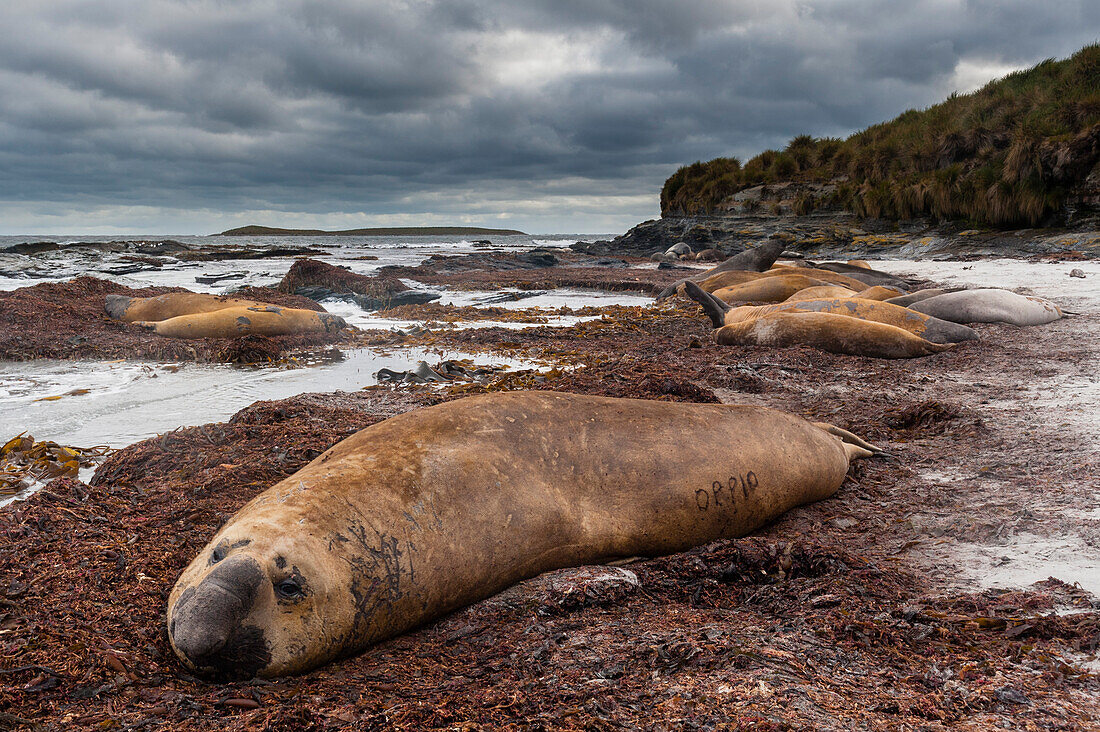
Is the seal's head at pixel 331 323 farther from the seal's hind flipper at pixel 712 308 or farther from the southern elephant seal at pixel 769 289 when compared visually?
the southern elephant seal at pixel 769 289

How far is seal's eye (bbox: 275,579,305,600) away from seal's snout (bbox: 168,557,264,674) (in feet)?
0.23

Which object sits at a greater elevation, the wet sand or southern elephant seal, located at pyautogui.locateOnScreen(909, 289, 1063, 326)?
southern elephant seal, located at pyautogui.locateOnScreen(909, 289, 1063, 326)

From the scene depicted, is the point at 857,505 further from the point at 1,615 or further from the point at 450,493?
the point at 1,615

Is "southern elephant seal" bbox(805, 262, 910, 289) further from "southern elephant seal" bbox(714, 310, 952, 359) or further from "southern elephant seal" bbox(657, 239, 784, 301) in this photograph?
"southern elephant seal" bbox(714, 310, 952, 359)

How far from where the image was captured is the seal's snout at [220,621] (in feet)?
6.45

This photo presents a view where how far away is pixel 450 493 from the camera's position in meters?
2.58

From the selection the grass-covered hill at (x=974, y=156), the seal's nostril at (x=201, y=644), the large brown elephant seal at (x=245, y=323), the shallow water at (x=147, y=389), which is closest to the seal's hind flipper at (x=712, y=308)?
the shallow water at (x=147, y=389)

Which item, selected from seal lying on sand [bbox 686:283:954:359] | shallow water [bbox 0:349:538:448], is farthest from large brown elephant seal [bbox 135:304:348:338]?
seal lying on sand [bbox 686:283:954:359]

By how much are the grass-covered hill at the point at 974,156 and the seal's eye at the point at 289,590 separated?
22.1 meters

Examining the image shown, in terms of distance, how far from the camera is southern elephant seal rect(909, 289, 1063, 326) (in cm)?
845

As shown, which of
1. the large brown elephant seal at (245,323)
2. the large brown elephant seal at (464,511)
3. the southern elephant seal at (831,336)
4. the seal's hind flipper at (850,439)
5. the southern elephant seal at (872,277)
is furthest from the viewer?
the southern elephant seal at (872,277)

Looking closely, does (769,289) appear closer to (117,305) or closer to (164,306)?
Result: (164,306)

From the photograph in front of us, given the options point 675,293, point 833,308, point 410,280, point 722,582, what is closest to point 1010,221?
point 675,293

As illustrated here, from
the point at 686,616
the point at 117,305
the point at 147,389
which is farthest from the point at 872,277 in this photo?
the point at 117,305
